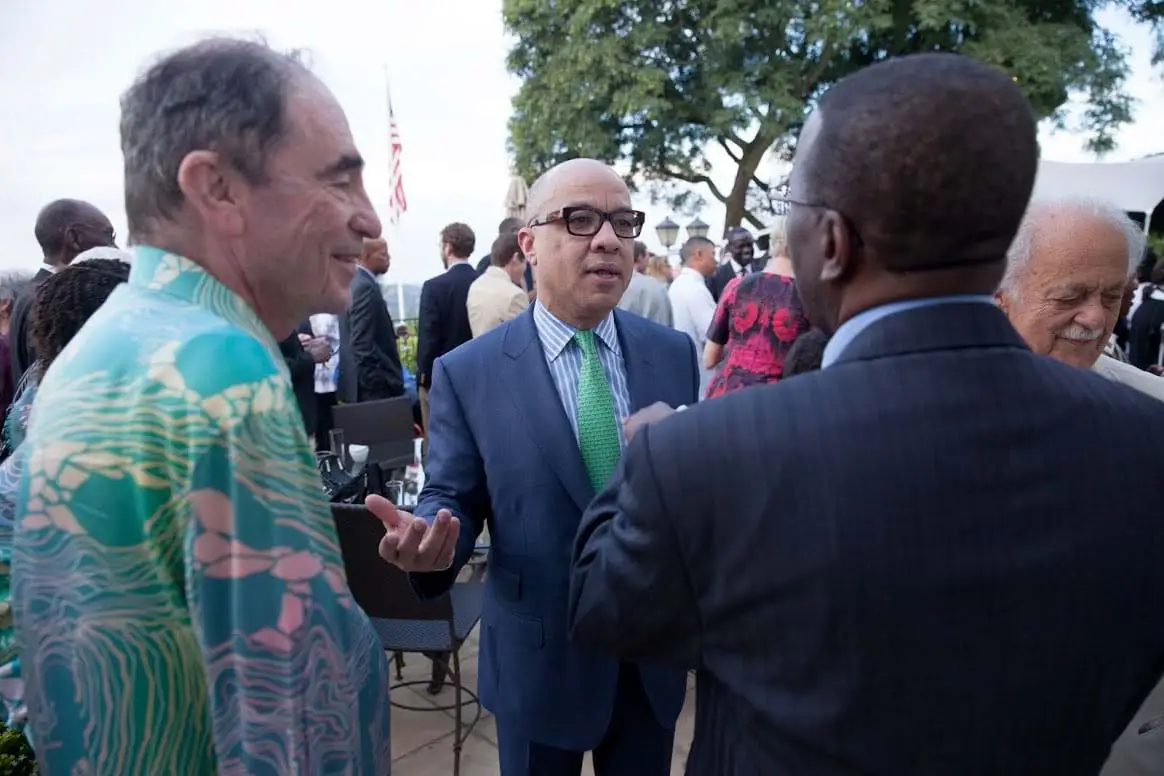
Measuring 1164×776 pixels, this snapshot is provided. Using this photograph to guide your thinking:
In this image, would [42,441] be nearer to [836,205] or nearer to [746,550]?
[746,550]

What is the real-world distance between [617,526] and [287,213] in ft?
1.99

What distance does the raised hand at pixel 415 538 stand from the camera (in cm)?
150

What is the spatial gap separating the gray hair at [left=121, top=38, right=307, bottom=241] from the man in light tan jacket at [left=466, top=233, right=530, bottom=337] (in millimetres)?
4443

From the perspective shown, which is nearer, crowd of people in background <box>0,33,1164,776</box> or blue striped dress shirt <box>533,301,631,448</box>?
crowd of people in background <box>0,33,1164,776</box>

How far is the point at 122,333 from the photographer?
0.92 metres

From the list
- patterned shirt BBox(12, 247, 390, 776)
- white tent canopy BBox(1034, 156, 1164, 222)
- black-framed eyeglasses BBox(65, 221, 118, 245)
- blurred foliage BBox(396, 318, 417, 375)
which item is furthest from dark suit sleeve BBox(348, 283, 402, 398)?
white tent canopy BBox(1034, 156, 1164, 222)

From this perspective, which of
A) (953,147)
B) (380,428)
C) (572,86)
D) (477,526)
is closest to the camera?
(953,147)

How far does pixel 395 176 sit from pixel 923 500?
1244 cm

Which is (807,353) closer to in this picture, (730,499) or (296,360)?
(730,499)

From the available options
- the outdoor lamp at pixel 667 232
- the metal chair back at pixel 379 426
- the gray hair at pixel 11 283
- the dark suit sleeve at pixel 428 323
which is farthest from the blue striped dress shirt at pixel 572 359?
the outdoor lamp at pixel 667 232

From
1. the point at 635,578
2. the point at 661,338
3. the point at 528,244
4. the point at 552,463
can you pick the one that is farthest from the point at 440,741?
the point at 635,578

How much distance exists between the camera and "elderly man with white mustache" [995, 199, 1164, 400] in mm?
1778

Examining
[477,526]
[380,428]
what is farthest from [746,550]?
[380,428]

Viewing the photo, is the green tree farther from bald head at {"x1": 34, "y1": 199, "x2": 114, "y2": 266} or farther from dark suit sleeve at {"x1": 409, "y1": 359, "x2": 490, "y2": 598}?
dark suit sleeve at {"x1": 409, "y1": 359, "x2": 490, "y2": 598}
